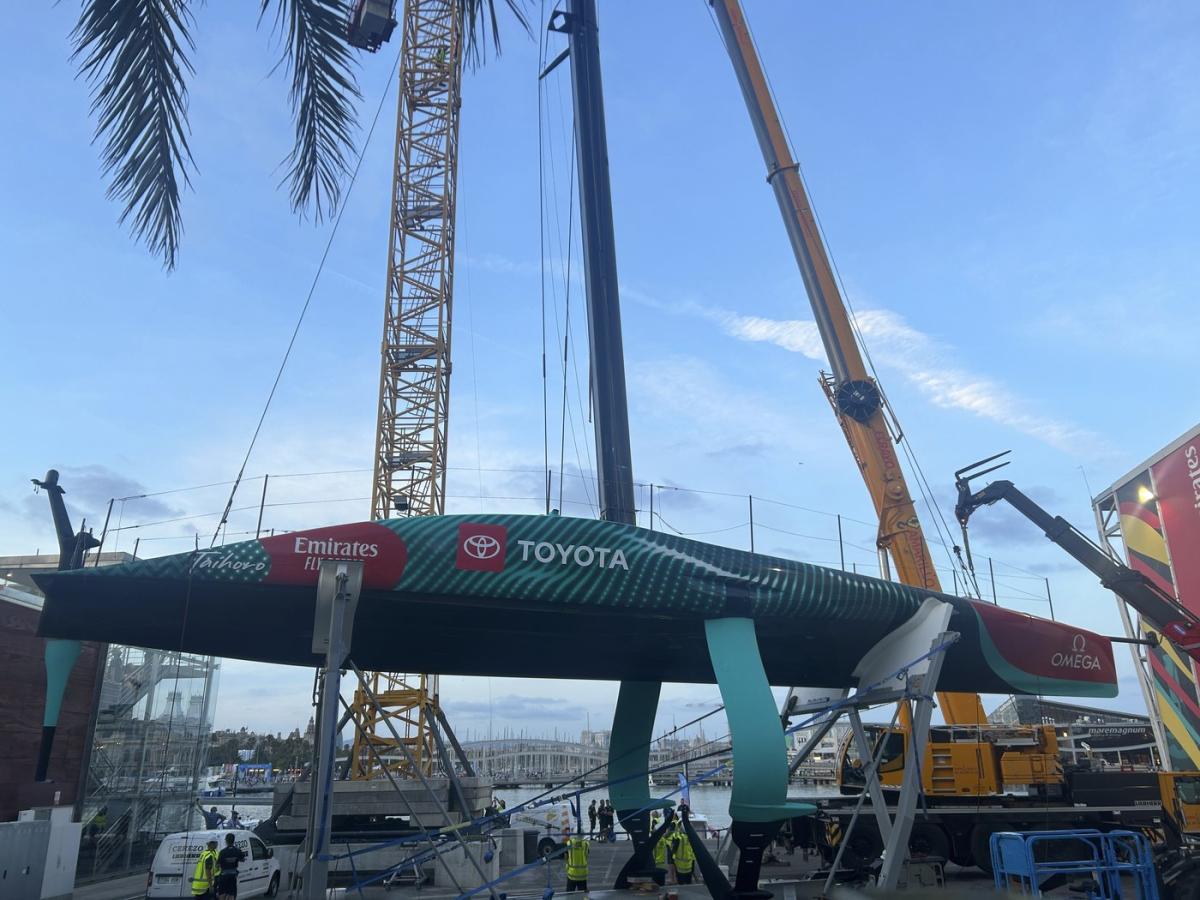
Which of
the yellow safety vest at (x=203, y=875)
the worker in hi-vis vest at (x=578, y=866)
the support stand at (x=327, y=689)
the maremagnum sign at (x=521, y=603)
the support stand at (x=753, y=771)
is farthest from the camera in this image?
the worker in hi-vis vest at (x=578, y=866)

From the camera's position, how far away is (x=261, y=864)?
56.0 feet

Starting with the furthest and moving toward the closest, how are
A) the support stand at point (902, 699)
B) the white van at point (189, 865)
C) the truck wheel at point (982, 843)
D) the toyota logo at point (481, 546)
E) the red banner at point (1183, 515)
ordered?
1. the red banner at point (1183, 515)
2. the truck wheel at point (982, 843)
3. the white van at point (189, 865)
4. the support stand at point (902, 699)
5. the toyota logo at point (481, 546)

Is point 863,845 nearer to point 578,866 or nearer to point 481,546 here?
point 578,866

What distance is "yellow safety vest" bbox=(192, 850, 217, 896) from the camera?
1395cm

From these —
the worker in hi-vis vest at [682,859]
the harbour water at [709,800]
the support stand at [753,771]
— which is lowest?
the harbour water at [709,800]

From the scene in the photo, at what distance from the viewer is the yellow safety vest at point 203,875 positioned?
14.0 metres

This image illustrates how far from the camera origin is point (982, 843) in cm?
1742

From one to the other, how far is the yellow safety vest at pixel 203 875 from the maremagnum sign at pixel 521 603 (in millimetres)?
3267

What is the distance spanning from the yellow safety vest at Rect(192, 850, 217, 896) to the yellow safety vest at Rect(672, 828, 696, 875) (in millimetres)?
8653

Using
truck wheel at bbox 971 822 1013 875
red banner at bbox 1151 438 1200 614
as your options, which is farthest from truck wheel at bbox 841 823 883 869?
red banner at bbox 1151 438 1200 614

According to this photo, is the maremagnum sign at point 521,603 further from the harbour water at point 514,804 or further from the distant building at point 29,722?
the distant building at point 29,722

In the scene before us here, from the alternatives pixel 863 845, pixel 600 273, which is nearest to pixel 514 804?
pixel 863 845

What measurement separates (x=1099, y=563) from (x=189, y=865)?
65.1 ft

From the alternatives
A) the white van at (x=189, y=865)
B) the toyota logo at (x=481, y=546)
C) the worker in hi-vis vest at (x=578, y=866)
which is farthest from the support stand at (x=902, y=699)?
the white van at (x=189, y=865)
